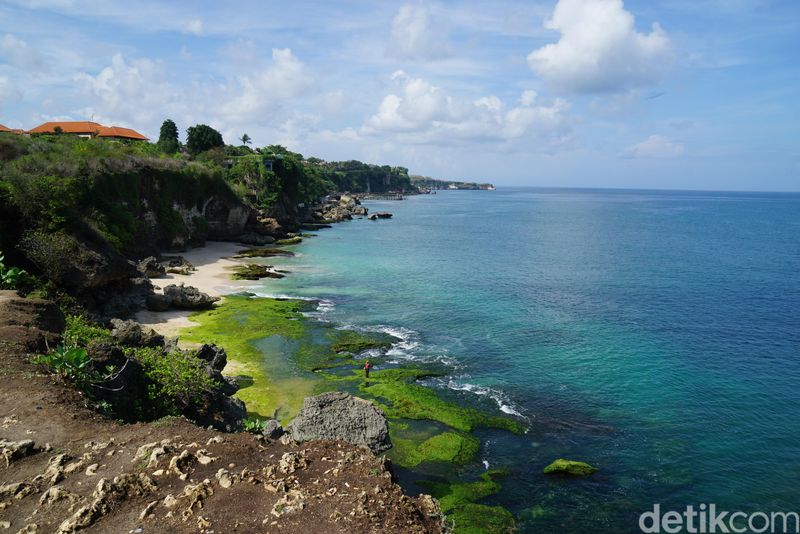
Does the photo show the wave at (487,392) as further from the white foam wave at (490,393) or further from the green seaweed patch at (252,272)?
the green seaweed patch at (252,272)

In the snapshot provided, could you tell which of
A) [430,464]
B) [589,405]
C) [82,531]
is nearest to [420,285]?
[589,405]

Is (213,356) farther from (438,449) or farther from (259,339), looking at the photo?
(438,449)

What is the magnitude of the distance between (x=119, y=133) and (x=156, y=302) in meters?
74.7

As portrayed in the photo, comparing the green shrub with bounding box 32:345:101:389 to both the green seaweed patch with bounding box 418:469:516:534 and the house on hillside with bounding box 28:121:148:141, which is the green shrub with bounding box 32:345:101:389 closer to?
the green seaweed patch with bounding box 418:469:516:534

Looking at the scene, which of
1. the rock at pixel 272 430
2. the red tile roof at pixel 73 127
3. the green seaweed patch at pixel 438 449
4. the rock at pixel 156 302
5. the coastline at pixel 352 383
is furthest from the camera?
the red tile roof at pixel 73 127

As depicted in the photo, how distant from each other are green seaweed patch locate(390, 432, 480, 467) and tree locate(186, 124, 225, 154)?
113 meters

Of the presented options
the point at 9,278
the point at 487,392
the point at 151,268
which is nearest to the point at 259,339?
the point at 9,278

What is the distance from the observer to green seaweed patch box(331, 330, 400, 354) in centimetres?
3663

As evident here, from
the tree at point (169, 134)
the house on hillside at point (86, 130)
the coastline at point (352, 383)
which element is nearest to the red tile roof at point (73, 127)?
the house on hillside at point (86, 130)

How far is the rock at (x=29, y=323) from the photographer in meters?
20.8

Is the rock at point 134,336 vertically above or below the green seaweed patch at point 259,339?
above

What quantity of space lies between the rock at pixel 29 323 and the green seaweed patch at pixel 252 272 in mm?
31755

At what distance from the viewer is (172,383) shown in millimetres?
20953

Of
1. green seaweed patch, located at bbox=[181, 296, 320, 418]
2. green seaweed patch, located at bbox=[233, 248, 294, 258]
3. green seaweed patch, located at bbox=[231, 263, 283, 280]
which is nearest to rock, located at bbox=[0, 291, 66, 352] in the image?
green seaweed patch, located at bbox=[181, 296, 320, 418]
